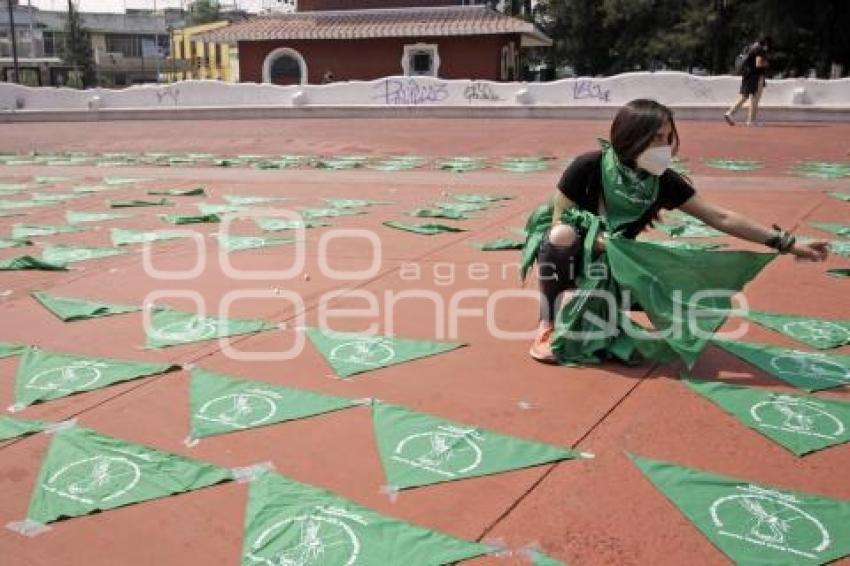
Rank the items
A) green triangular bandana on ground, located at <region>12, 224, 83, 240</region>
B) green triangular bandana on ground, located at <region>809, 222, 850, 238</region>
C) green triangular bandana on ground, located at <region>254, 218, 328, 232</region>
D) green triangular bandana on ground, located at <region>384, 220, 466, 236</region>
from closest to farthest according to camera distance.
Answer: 1. green triangular bandana on ground, located at <region>809, 222, 850, 238</region>
2. green triangular bandana on ground, located at <region>384, 220, 466, 236</region>
3. green triangular bandana on ground, located at <region>12, 224, 83, 240</region>
4. green triangular bandana on ground, located at <region>254, 218, 328, 232</region>

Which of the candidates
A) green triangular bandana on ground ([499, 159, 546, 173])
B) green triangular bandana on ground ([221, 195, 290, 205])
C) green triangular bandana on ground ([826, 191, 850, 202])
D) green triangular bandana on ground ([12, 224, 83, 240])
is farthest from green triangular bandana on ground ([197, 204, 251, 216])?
green triangular bandana on ground ([826, 191, 850, 202])

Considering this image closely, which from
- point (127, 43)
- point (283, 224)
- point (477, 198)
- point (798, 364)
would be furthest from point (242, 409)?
point (127, 43)

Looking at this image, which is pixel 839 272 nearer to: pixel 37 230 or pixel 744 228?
pixel 744 228

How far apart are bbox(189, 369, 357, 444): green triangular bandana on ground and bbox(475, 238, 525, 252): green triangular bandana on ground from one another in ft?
10.3

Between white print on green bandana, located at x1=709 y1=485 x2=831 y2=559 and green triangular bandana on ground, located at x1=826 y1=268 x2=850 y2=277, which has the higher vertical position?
green triangular bandana on ground, located at x1=826 y1=268 x2=850 y2=277

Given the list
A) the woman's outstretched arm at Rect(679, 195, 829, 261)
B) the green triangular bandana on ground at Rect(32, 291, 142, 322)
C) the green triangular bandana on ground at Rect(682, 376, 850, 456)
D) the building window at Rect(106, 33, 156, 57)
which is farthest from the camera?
the building window at Rect(106, 33, 156, 57)

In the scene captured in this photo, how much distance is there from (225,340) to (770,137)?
13.3 meters

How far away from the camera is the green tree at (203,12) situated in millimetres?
80312

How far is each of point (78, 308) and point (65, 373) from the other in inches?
45.9

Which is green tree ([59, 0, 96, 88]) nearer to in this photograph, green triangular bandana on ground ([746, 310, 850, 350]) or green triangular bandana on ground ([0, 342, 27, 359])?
green triangular bandana on ground ([0, 342, 27, 359])

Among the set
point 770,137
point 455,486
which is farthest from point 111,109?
point 455,486

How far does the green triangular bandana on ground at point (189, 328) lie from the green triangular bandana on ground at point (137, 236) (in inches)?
95.9

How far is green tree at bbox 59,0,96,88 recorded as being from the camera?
58688 mm

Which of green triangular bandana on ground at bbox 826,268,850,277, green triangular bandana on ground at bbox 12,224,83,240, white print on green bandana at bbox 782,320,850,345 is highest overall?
green triangular bandana on ground at bbox 826,268,850,277
